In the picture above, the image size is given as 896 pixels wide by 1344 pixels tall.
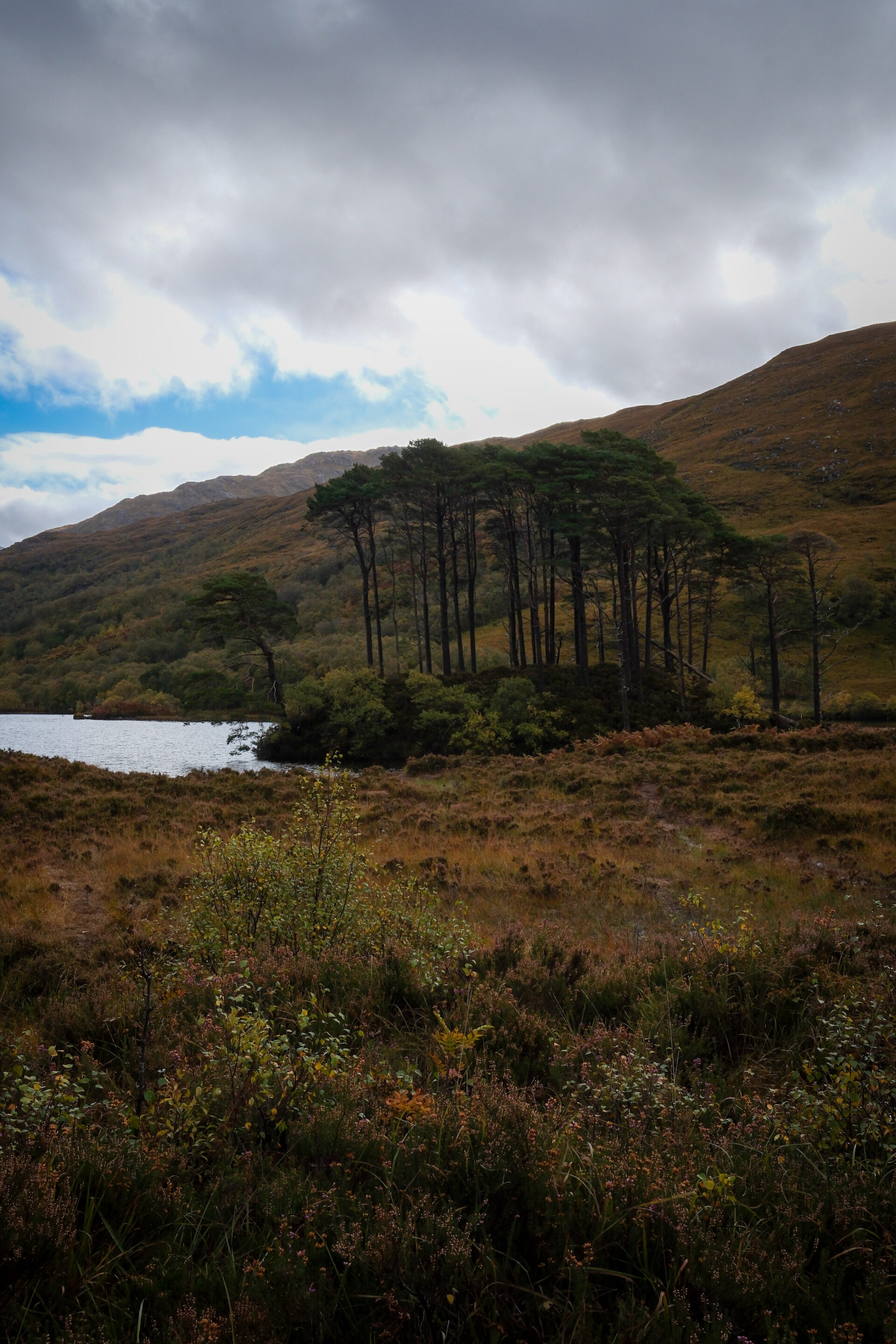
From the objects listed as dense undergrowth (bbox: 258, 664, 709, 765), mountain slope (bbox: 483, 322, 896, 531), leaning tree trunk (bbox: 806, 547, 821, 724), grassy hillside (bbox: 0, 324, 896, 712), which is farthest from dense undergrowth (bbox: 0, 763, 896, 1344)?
mountain slope (bbox: 483, 322, 896, 531)

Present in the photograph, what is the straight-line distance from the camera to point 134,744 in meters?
38.7

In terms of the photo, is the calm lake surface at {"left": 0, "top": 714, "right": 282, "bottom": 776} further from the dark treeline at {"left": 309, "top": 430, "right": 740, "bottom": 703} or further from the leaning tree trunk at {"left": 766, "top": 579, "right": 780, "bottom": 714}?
the leaning tree trunk at {"left": 766, "top": 579, "right": 780, "bottom": 714}

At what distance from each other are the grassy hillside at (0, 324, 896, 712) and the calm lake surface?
3.33 m

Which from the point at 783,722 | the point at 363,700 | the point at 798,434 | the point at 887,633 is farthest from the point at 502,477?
the point at 798,434

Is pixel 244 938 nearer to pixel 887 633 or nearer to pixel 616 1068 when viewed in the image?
pixel 616 1068

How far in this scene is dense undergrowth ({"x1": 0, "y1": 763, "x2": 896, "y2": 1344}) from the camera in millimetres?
2158

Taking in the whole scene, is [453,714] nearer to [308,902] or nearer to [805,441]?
[308,902]

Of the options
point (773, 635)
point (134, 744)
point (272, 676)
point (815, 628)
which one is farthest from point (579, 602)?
point (134, 744)

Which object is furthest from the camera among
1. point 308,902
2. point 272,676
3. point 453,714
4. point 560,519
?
point 272,676

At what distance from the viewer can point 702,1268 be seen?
2.29m

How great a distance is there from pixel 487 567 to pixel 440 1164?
6922cm

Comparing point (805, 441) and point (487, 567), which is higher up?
point (805, 441)

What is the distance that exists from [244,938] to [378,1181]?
3.63 metres

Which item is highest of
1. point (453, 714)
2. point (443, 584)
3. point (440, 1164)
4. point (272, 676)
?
point (443, 584)
